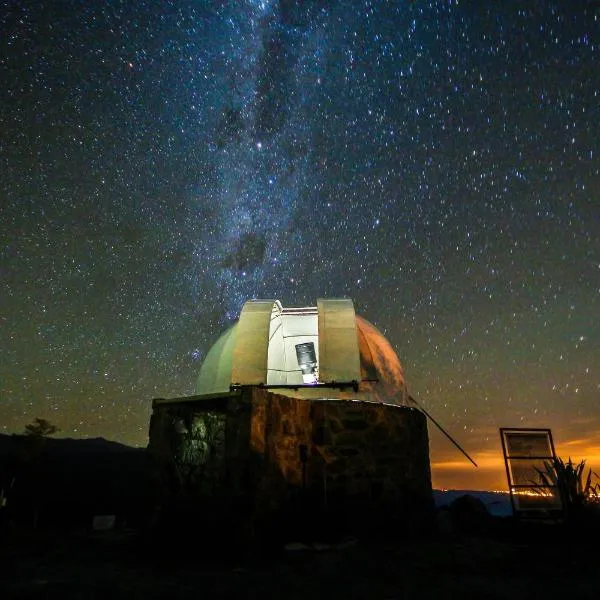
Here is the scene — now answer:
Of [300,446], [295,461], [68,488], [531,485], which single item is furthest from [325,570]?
[68,488]

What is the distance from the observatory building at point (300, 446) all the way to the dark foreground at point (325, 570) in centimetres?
61

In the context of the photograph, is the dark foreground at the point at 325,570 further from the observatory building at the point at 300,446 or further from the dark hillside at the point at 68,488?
the dark hillside at the point at 68,488

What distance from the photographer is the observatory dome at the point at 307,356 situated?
30.2ft

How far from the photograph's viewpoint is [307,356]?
36.1 ft

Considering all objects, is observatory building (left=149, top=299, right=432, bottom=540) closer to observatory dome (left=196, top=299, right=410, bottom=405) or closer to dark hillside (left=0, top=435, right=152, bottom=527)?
observatory dome (left=196, top=299, right=410, bottom=405)

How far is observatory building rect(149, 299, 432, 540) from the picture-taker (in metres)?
6.96

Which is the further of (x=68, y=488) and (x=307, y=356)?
(x=68, y=488)

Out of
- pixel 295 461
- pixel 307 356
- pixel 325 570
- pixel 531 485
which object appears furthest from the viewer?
pixel 307 356

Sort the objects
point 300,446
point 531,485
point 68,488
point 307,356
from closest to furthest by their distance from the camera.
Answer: point 300,446 < point 531,485 < point 307,356 < point 68,488

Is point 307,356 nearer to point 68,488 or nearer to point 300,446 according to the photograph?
point 300,446

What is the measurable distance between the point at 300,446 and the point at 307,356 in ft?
10.9

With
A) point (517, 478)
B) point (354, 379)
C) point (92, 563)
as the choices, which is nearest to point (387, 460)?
point (354, 379)

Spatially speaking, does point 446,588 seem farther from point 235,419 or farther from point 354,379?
point 354,379

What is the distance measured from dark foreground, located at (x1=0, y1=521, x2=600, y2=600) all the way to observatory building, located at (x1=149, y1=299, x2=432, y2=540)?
61 cm
